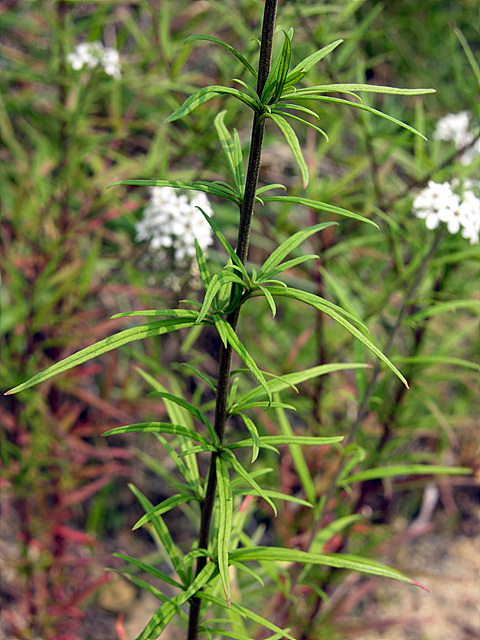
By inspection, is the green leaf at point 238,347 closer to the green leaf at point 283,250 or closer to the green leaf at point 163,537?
the green leaf at point 283,250

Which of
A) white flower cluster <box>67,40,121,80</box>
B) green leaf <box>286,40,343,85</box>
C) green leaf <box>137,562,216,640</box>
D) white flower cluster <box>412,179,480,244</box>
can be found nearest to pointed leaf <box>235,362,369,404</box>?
green leaf <box>137,562,216,640</box>

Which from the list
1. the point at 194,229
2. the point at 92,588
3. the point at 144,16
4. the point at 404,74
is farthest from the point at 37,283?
the point at 404,74

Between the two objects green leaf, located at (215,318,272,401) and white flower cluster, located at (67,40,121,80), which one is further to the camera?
white flower cluster, located at (67,40,121,80)

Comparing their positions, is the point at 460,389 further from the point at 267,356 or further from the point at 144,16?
the point at 144,16

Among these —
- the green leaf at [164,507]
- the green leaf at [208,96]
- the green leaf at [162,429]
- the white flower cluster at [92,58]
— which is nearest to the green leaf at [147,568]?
the green leaf at [164,507]

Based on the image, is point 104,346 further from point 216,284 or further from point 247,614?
point 247,614

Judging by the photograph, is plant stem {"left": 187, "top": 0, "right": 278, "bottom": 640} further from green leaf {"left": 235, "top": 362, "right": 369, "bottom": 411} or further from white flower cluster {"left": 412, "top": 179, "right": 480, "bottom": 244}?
white flower cluster {"left": 412, "top": 179, "right": 480, "bottom": 244}
